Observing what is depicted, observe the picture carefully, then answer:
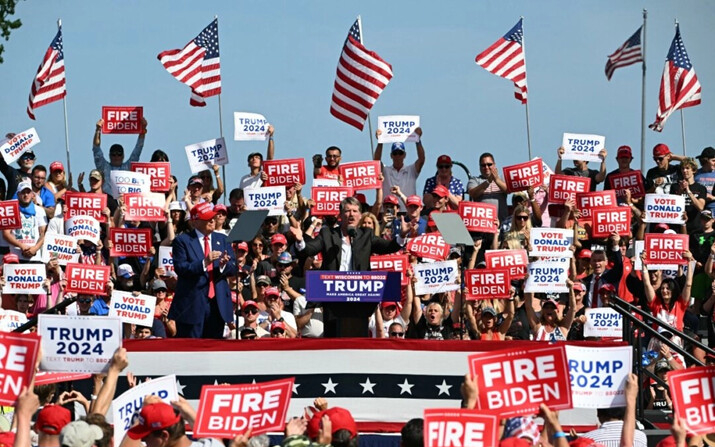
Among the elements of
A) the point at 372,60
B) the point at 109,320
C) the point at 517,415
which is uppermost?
the point at 372,60

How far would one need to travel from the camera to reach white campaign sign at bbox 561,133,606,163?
866 inches

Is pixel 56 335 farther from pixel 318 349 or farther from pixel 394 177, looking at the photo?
pixel 394 177

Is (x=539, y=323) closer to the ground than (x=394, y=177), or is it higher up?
closer to the ground

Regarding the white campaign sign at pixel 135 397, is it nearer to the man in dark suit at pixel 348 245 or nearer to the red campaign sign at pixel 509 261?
the man in dark suit at pixel 348 245

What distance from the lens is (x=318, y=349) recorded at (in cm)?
1466

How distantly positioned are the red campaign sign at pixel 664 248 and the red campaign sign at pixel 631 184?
275 centimetres

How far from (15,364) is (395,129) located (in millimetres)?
11586

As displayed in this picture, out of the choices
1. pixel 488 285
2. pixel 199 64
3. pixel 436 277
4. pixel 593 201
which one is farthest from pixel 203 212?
pixel 199 64

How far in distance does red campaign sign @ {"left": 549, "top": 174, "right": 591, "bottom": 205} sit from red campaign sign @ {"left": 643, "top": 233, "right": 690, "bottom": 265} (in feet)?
6.35

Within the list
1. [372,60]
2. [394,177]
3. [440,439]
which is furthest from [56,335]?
[372,60]

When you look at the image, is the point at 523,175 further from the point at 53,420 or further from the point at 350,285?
the point at 53,420

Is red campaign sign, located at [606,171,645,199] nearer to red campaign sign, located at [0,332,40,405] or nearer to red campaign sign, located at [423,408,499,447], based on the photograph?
red campaign sign, located at [0,332,40,405]

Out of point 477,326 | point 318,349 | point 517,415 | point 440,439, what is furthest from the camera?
point 477,326

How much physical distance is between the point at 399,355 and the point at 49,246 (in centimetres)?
666
